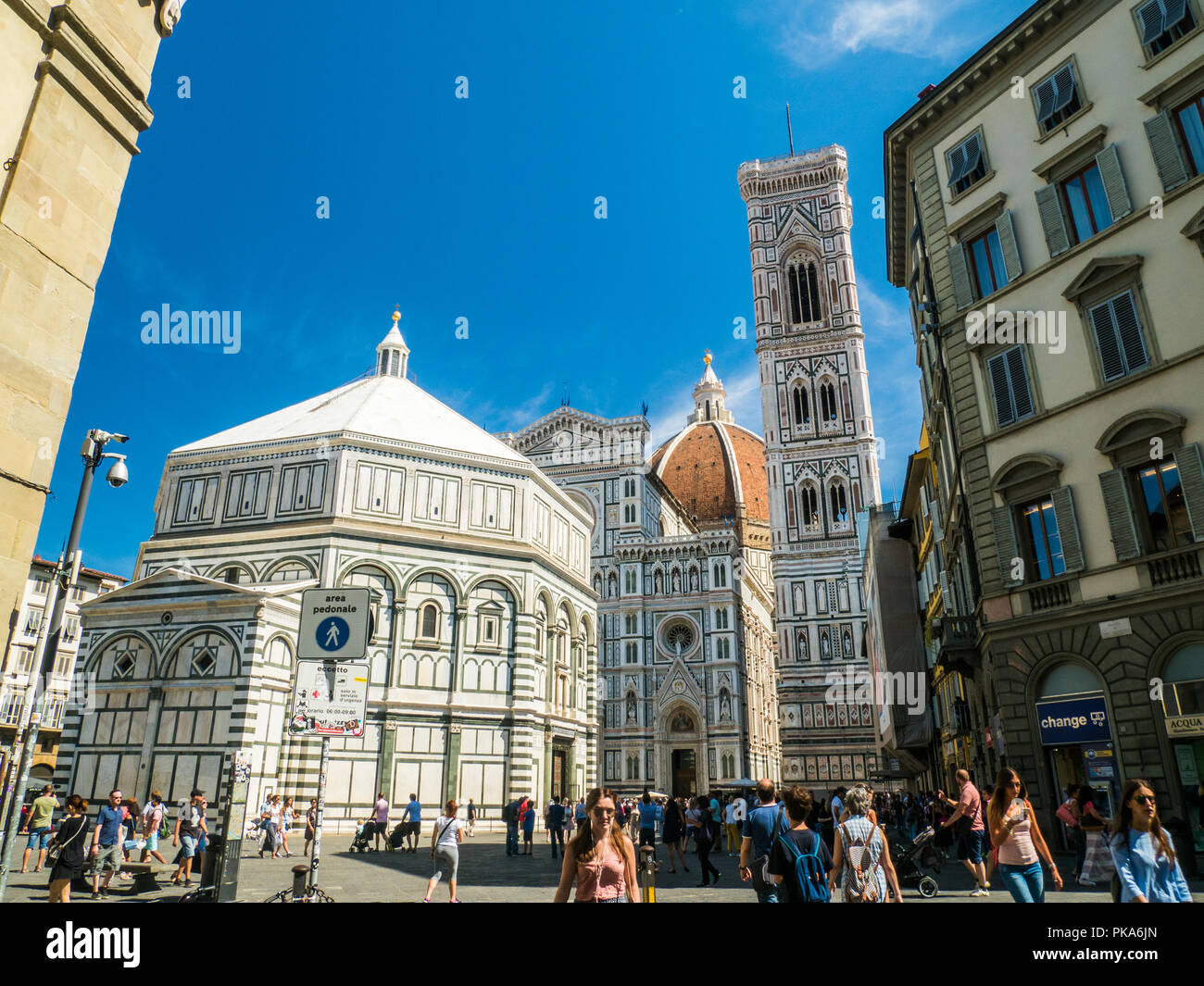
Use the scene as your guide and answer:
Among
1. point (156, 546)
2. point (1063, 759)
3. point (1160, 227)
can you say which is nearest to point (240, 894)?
point (1063, 759)

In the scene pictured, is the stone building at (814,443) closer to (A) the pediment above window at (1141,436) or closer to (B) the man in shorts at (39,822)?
(A) the pediment above window at (1141,436)

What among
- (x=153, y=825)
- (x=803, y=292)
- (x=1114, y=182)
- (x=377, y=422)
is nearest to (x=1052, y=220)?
(x=1114, y=182)

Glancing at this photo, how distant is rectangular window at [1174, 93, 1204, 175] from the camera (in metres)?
14.8

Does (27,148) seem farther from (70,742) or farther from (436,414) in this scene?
(436,414)

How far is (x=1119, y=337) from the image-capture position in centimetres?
1579

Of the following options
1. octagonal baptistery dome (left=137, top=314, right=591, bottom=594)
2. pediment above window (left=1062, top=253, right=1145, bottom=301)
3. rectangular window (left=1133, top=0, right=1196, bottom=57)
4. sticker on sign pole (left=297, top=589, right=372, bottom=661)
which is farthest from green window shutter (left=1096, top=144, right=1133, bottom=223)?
octagonal baptistery dome (left=137, top=314, right=591, bottom=594)

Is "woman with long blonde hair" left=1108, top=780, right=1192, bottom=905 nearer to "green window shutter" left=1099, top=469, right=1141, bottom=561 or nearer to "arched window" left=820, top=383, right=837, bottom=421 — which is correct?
"green window shutter" left=1099, top=469, right=1141, bottom=561

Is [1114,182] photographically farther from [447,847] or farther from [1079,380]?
[447,847]

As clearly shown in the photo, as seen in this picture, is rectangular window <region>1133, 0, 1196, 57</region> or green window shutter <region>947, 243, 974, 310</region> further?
green window shutter <region>947, 243, 974, 310</region>

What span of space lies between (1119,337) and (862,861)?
1346cm

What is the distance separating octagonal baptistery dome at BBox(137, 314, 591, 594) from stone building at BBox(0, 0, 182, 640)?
2215cm

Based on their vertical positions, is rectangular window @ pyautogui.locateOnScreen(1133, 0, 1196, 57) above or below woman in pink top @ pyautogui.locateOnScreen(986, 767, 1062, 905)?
above

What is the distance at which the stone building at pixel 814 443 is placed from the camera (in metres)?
62.7
